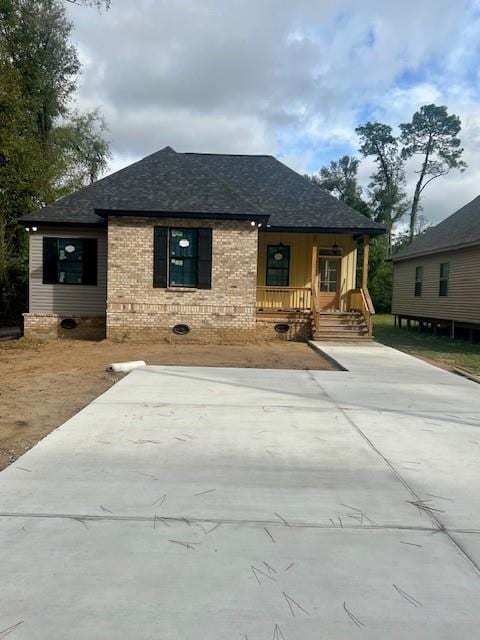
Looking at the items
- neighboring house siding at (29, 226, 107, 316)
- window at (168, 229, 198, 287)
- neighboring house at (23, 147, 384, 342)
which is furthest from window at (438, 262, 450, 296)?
neighboring house siding at (29, 226, 107, 316)

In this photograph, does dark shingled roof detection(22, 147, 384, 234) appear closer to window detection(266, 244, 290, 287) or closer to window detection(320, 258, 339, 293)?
window detection(266, 244, 290, 287)

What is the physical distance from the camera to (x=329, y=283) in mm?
17891

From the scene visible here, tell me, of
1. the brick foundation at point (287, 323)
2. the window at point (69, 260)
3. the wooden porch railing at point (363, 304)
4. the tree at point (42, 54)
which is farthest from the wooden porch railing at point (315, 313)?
the tree at point (42, 54)

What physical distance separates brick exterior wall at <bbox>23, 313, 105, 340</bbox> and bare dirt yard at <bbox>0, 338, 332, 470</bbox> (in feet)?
2.72

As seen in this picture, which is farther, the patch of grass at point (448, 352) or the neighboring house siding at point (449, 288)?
the neighboring house siding at point (449, 288)

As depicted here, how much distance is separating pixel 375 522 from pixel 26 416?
4229 mm

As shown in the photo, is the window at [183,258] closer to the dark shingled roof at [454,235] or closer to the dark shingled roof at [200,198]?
the dark shingled roof at [200,198]

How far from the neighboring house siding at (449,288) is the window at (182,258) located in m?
9.91

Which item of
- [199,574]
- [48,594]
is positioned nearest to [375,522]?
[199,574]

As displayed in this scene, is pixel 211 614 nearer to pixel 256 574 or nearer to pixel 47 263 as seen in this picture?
pixel 256 574

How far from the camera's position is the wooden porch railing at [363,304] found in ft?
50.3

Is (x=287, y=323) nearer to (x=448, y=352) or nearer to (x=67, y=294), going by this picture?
(x=448, y=352)

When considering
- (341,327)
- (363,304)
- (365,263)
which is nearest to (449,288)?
(365,263)

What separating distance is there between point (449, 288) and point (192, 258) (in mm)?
11158
